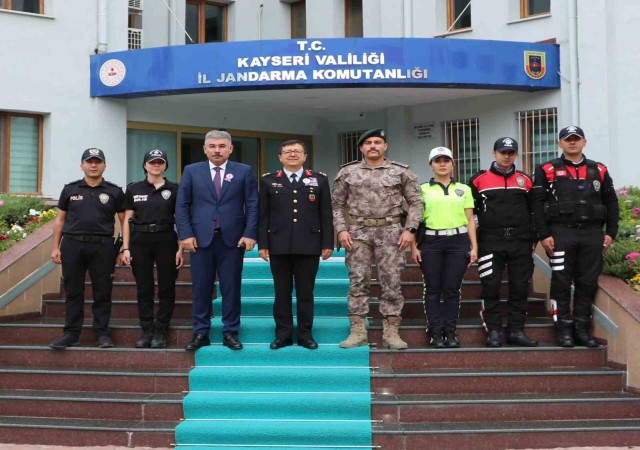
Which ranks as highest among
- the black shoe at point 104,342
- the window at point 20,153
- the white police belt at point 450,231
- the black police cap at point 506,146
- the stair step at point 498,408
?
the window at point 20,153

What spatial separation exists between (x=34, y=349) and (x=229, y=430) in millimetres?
2156

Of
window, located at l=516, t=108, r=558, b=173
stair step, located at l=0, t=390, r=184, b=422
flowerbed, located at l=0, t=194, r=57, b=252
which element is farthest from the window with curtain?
stair step, located at l=0, t=390, r=184, b=422

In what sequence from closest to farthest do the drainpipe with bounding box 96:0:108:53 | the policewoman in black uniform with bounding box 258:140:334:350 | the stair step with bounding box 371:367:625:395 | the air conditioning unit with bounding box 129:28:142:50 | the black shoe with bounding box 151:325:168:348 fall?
the stair step with bounding box 371:367:625:395, the policewoman in black uniform with bounding box 258:140:334:350, the black shoe with bounding box 151:325:168:348, the drainpipe with bounding box 96:0:108:53, the air conditioning unit with bounding box 129:28:142:50

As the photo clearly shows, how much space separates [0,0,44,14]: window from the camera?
11703 mm

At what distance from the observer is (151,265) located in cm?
654

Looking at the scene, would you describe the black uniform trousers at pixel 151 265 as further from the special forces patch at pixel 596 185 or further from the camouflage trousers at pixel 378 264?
the special forces patch at pixel 596 185

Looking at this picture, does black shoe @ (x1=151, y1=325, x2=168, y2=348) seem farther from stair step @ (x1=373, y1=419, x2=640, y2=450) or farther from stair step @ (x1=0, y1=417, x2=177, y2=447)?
stair step @ (x1=373, y1=419, x2=640, y2=450)

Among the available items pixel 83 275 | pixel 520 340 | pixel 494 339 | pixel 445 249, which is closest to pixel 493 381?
pixel 494 339

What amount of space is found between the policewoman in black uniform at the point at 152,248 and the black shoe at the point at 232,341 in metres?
0.58

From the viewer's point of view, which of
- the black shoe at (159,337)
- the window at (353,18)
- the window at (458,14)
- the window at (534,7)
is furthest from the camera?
the window at (353,18)

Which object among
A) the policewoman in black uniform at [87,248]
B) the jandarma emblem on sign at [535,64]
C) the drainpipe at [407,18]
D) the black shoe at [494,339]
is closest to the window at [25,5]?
the drainpipe at [407,18]

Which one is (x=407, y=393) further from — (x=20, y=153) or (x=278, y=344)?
(x=20, y=153)

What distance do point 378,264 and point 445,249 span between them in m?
0.61

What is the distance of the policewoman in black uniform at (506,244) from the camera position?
643cm
